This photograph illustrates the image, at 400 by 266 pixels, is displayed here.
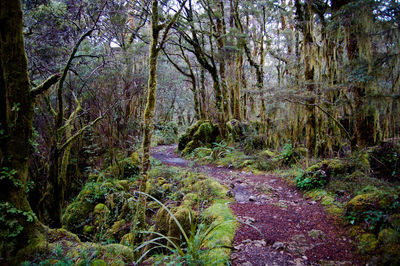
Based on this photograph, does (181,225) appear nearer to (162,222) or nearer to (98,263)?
(162,222)

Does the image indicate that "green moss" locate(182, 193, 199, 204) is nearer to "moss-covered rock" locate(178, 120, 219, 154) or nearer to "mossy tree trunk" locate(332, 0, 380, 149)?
"mossy tree trunk" locate(332, 0, 380, 149)

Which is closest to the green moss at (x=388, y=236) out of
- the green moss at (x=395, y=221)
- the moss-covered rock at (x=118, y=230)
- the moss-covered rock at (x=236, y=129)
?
the green moss at (x=395, y=221)

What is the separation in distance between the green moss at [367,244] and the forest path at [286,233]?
0.09 metres

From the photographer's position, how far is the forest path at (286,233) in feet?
8.32

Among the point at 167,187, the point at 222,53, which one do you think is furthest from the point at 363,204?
the point at 222,53

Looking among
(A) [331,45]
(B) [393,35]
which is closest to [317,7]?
(A) [331,45]

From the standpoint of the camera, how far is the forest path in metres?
2.54

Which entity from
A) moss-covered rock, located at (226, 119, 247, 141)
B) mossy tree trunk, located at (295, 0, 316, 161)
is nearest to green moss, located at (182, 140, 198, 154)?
moss-covered rock, located at (226, 119, 247, 141)

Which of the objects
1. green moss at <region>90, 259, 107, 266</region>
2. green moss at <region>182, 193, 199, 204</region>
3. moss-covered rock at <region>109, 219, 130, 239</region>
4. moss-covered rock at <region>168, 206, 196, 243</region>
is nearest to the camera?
green moss at <region>90, 259, 107, 266</region>

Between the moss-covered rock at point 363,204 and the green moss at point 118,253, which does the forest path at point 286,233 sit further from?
the green moss at point 118,253

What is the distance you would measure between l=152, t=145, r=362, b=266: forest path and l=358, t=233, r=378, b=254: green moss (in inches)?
3.7

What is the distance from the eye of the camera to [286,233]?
10.3 feet

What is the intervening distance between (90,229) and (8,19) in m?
4.72

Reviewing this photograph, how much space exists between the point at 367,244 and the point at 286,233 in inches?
37.5
